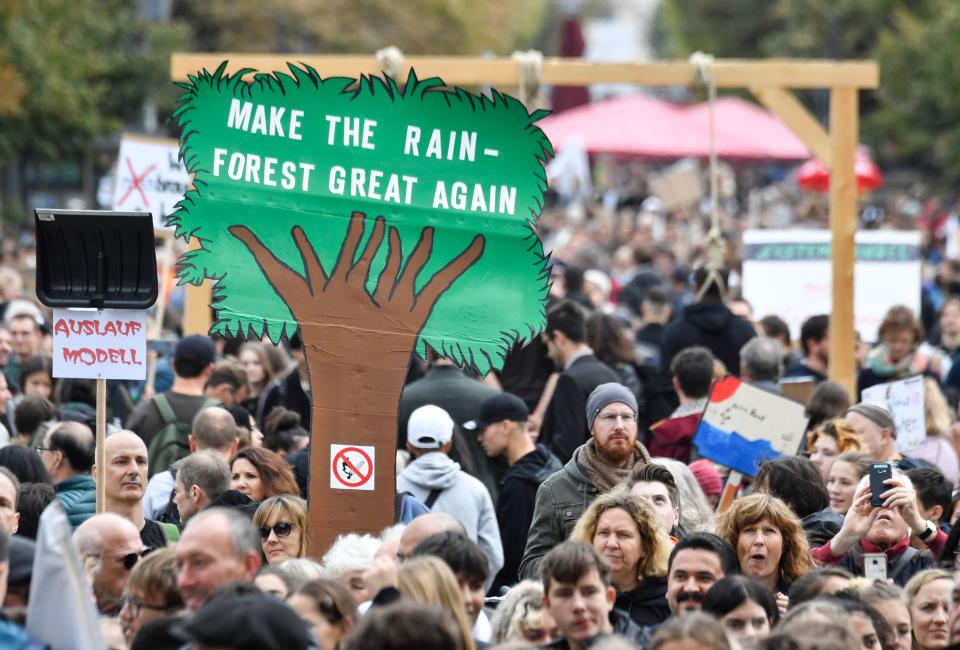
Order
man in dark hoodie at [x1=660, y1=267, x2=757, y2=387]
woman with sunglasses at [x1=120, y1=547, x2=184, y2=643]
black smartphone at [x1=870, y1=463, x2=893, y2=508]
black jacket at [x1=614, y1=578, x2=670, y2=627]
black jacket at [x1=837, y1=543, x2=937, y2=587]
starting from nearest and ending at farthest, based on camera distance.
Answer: woman with sunglasses at [x1=120, y1=547, x2=184, y2=643] < black jacket at [x1=614, y1=578, x2=670, y2=627] < black smartphone at [x1=870, y1=463, x2=893, y2=508] < black jacket at [x1=837, y1=543, x2=937, y2=587] < man in dark hoodie at [x1=660, y1=267, x2=757, y2=387]

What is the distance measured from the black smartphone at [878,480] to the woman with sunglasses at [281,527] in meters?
2.35

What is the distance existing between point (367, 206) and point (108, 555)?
2.08m

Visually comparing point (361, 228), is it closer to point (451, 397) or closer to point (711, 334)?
point (451, 397)

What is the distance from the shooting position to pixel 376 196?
7.91 m

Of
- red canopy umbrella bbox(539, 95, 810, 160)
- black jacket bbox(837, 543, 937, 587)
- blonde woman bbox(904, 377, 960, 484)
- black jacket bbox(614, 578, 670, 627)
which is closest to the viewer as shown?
black jacket bbox(614, 578, 670, 627)

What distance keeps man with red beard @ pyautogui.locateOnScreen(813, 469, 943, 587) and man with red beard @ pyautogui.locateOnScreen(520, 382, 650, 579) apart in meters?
1.00

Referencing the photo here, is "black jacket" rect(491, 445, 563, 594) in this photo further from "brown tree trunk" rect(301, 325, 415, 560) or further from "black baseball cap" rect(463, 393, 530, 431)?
Answer: "brown tree trunk" rect(301, 325, 415, 560)

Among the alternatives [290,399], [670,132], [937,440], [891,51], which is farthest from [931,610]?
[891,51]

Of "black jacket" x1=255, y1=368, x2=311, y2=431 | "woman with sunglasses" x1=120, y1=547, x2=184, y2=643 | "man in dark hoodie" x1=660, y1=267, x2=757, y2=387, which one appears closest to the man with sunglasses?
"woman with sunglasses" x1=120, y1=547, x2=184, y2=643

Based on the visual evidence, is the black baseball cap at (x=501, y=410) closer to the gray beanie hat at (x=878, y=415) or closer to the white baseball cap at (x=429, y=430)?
the white baseball cap at (x=429, y=430)

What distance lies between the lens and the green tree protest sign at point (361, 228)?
7.75 meters

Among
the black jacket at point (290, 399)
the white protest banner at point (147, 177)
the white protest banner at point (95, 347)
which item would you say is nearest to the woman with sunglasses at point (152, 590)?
the white protest banner at point (95, 347)

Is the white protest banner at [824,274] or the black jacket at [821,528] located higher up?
the white protest banner at [824,274]

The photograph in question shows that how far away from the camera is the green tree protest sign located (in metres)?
7.75
